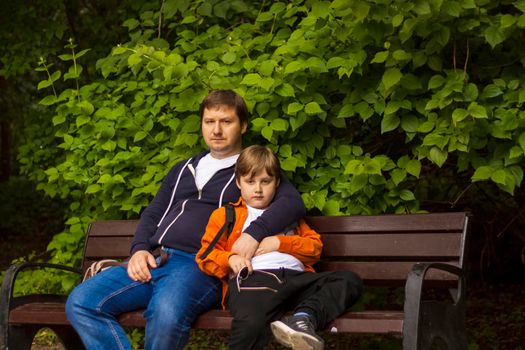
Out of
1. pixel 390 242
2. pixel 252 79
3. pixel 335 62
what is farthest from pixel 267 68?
pixel 390 242

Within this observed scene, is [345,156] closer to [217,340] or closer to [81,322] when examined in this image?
[81,322]

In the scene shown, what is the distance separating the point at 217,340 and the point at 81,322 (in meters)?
2.52

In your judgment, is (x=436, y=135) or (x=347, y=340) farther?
(x=347, y=340)

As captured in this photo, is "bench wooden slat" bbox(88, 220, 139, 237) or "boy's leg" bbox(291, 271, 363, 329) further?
"bench wooden slat" bbox(88, 220, 139, 237)

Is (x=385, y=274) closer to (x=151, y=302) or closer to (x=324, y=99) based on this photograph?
(x=324, y=99)

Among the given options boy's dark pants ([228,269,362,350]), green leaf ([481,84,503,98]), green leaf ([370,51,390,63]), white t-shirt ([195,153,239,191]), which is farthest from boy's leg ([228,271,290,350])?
green leaf ([481,84,503,98])

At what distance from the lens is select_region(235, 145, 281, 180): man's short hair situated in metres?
4.33

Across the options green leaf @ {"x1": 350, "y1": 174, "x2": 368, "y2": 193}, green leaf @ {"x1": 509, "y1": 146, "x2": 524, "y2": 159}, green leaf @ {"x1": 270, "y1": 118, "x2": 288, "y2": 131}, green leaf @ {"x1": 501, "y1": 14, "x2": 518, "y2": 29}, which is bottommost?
green leaf @ {"x1": 350, "y1": 174, "x2": 368, "y2": 193}

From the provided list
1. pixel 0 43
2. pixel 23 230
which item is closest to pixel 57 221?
pixel 23 230

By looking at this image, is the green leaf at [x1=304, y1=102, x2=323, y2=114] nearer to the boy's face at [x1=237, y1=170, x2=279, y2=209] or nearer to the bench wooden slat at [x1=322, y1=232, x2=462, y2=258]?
the boy's face at [x1=237, y1=170, x2=279, y2=209]

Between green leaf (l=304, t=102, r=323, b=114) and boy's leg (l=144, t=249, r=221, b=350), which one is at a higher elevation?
green leaf (l=304, t=102, r=323, b=114)

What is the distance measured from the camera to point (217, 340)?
263 inches

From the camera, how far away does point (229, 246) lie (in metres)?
4.36

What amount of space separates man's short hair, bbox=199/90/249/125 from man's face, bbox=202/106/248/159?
0.07 ft
